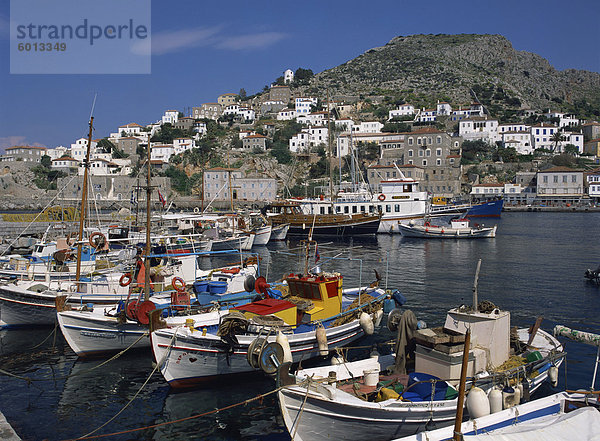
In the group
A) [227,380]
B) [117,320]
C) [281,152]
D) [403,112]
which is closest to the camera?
[227,380]

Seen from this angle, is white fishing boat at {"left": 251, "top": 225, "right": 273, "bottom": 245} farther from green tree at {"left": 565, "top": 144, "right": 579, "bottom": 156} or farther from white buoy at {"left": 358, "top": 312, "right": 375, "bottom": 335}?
green tree at {"left": 565, "top": 144, "right": 579, "bottom": 156}

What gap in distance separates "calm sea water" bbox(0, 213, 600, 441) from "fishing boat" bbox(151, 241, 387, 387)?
737 millimetres

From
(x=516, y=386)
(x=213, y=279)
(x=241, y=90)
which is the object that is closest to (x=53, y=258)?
(x=213, y=279)

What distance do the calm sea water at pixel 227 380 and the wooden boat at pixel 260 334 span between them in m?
0.67

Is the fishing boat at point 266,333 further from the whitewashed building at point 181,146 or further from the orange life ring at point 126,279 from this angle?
the whitewashed building at point 181,146

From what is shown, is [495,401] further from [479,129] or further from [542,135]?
[542,135]

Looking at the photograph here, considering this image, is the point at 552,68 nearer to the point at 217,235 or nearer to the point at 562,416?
the point at 217,235

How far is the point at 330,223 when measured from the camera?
47.4 meters

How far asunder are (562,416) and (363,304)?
339 inches

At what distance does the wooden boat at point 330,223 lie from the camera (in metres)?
46.8

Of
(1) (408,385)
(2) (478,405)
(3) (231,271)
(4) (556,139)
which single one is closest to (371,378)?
(1) (408,385)

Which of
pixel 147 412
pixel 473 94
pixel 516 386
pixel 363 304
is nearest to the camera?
pixel 516 386

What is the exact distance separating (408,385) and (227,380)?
5.14 meters

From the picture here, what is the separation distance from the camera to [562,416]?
7738mm
